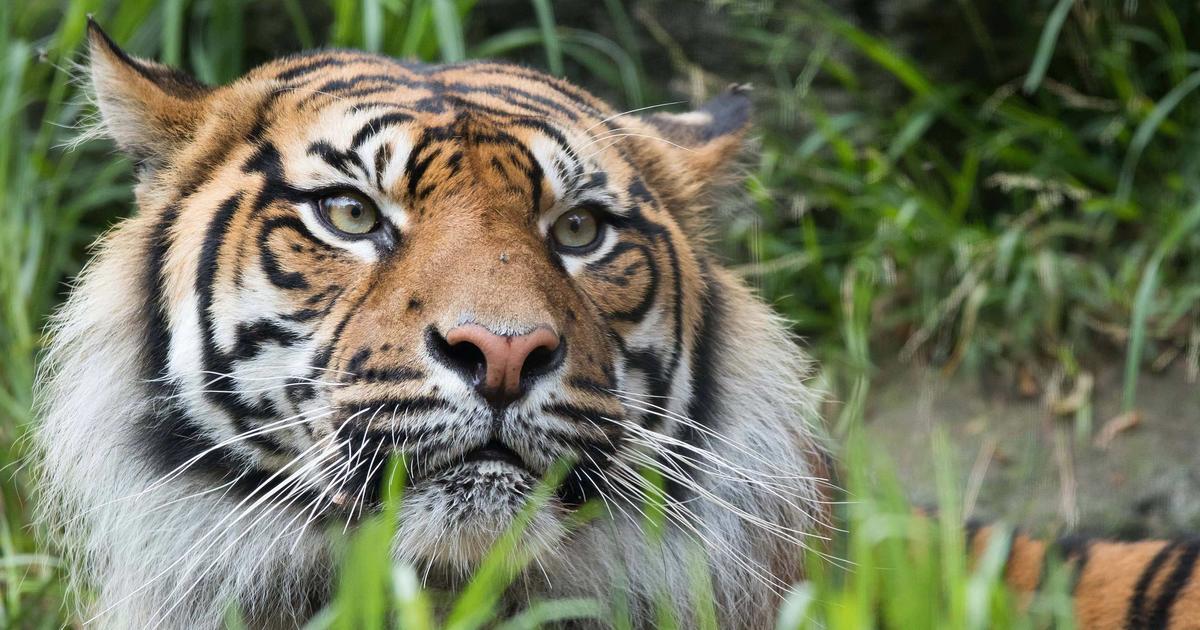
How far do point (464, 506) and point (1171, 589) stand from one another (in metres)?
1.62

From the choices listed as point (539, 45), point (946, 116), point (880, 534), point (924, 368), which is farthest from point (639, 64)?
point (880, 534)

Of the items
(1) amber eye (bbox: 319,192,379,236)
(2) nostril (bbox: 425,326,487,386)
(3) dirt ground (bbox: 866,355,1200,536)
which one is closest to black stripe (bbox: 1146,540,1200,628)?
(3) dirt ground (bbox: 866,355,1200,536)

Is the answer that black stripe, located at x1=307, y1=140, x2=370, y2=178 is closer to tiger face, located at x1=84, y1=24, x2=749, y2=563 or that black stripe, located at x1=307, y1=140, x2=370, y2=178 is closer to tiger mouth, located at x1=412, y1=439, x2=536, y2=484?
tiger face, located at x1=84, y1=24, x2=749, y2=563

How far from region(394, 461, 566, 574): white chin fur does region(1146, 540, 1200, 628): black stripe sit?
1.48m

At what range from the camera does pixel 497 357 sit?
208cm

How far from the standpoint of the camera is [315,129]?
2.52 metres

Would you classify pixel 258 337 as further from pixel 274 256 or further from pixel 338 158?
pixel 338 158

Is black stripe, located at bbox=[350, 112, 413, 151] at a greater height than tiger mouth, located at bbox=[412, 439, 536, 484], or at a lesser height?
greater

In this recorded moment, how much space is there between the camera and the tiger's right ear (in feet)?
8.62

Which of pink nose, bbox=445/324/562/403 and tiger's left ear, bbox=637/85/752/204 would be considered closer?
pink nose, bbox=445/324/562/403

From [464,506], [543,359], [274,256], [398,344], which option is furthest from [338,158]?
[464,506]

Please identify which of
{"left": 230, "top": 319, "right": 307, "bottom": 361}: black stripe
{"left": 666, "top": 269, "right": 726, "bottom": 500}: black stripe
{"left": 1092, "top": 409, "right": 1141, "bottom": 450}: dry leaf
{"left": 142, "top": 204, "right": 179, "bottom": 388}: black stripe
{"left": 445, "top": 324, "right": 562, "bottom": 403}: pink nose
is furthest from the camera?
{"left": 1092, "top": 409, "right": 1141, "bottom": 450}: dry leaf

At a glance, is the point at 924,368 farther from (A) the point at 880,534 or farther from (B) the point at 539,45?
(A) the point at 880,534

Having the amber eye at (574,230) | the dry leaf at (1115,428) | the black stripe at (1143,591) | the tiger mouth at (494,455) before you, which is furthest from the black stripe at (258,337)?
the dry leaf at (1115,428)
